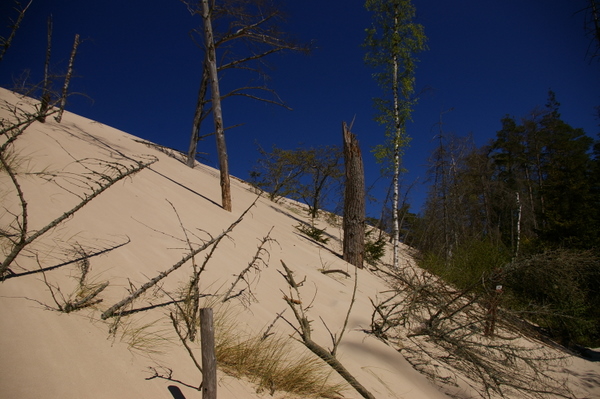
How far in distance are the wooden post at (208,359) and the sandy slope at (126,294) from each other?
261 millimetres

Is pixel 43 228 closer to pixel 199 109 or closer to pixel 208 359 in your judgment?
pixel 208 359

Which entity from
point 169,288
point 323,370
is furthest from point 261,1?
point 323,370

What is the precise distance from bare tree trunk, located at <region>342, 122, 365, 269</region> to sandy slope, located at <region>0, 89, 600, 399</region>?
2.04 feet

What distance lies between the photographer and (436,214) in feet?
43.1

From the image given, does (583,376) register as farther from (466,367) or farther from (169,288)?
(169,288)

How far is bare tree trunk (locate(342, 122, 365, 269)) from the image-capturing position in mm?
5789

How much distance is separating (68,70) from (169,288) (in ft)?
28.6

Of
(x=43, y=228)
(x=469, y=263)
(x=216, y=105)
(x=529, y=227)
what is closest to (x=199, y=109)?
(x=216, y=105)

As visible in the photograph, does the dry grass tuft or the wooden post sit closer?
the wooden post

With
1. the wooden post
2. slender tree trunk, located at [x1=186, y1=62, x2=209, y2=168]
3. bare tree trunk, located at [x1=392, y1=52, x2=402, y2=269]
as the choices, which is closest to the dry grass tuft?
the wooden post

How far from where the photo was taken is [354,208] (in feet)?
19.3

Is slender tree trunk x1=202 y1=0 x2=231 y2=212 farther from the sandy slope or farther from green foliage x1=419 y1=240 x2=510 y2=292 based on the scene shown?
green foliage x1=419 y1=240 x2=510 y2=292

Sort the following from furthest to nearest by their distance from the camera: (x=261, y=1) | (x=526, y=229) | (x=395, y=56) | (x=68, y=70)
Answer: (x=526, y=229), (x=395, y=56), (x=68, y=70), (x=261, y=1)

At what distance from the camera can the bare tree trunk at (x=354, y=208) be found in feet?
19.0
